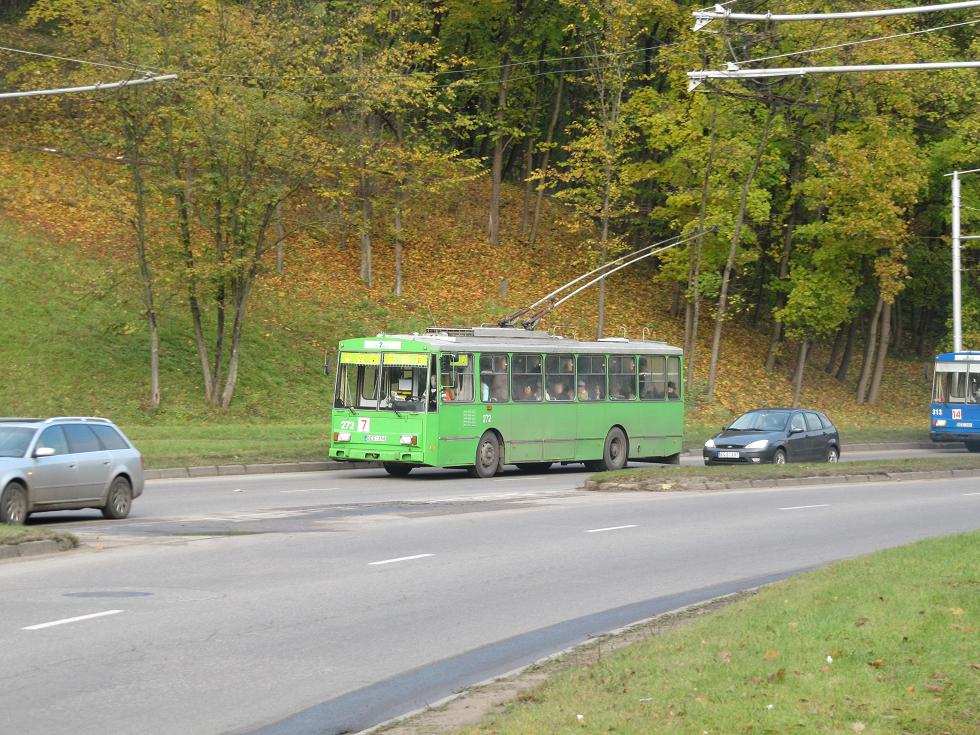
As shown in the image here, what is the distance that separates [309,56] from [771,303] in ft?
91.7

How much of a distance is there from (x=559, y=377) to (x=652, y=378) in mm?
4006

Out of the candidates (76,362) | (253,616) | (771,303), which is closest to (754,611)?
(253,616)

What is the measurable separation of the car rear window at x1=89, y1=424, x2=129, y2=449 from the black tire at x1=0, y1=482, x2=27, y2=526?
1921mm

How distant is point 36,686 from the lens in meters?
8.71

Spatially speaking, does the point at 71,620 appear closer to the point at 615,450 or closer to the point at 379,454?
the point at 379,454

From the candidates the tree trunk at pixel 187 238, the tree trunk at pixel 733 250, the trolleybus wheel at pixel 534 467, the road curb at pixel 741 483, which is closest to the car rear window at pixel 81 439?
the road curb at pixel 741 483

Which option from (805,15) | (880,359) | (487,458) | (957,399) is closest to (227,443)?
(487,458)

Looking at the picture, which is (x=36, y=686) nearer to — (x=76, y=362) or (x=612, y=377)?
(x=612, y=377)

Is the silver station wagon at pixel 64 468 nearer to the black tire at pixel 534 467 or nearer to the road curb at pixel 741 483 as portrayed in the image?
the road curb at pixel 741 483

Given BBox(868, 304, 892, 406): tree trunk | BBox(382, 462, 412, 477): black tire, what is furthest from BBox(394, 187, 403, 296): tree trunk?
BBox(868, 304, 892, 406): tree trunk

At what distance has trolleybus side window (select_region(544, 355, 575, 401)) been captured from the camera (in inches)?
1252

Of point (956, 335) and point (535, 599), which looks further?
point (956, 335)

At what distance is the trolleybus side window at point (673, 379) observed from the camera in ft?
117

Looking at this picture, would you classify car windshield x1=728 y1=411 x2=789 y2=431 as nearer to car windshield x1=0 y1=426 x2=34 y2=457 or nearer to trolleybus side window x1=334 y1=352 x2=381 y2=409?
trolleybus side window x1=334 y1=352 x2=381 y2=409
